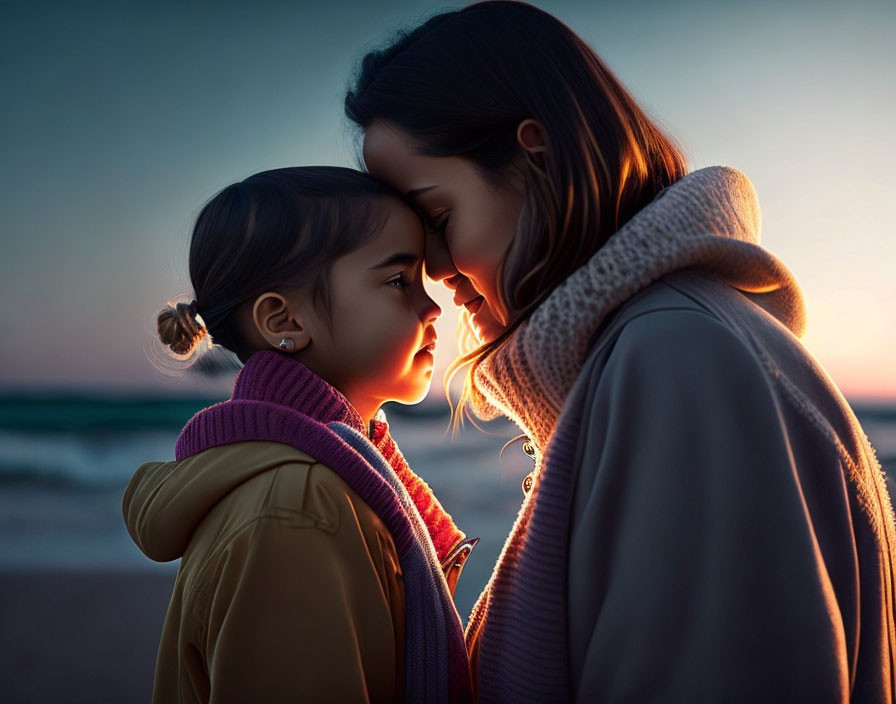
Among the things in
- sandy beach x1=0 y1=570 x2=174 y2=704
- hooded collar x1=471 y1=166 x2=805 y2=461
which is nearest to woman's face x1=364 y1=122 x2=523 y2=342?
hooded collar x1=471 y1=166 x2=805 y2=461

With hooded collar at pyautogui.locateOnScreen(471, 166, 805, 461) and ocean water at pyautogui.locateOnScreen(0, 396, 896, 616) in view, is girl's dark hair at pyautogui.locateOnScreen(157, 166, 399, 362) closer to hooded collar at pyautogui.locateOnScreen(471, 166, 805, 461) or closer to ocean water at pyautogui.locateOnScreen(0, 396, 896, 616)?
hooded collar at pyautogui.locateOnScreen(471, 166, 805, 461)

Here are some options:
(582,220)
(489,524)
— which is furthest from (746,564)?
(489,524)

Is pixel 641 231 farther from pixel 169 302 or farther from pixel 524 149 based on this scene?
pixel 169 302

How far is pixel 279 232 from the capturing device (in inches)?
63.2

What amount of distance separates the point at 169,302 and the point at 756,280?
1.37 metres

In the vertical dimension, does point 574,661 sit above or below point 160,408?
above

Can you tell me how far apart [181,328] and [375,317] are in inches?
20.1

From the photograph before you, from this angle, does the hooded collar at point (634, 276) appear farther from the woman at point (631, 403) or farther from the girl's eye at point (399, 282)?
the girl's eye at point (399, 282)

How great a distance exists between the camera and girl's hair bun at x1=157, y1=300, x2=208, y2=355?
1.75 metres

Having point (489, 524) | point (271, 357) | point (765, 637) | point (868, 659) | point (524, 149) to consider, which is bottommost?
point (489, 524)

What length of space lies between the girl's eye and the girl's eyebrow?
0.03m

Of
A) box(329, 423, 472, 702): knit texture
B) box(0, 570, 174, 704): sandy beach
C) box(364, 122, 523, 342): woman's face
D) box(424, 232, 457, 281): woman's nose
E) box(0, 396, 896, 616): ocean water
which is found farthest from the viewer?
box(0, 396, 896, 616): ocean water

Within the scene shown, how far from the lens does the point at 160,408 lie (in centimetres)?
1005

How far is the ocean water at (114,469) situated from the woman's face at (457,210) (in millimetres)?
1102
